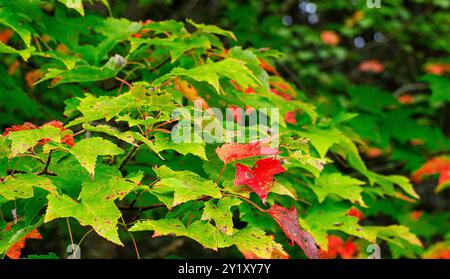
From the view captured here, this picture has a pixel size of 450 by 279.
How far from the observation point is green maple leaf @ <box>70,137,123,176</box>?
119 cm

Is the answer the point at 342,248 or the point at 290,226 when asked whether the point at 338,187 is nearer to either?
the point at 290,226

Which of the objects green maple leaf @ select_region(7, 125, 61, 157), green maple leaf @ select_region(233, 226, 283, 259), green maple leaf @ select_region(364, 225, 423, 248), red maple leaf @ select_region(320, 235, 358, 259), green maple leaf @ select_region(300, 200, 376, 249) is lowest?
red maple leaf @ select_region(320, 235, 358, 259)

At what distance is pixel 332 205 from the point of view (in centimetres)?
183

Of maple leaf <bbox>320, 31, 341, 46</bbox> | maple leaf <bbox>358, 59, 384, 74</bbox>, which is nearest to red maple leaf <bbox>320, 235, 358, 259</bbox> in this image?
maple leaf <bbox>320, 31, 341, 46</bbox>

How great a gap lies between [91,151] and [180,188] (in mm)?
227

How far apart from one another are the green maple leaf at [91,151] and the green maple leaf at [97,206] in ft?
0.15

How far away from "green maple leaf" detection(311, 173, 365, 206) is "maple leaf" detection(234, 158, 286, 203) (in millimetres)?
489

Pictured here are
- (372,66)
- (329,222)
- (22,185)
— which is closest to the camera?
(22,185)

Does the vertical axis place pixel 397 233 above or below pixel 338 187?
below

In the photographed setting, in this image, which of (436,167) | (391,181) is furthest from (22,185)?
(436,167)

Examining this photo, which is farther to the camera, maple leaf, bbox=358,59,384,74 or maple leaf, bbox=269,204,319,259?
maple leaf, bbox=358,59,384,74

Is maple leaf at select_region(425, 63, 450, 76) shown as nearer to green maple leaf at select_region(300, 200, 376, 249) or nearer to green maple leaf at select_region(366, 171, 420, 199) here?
green maple leaf at select_region(366, 171, 420, 199)

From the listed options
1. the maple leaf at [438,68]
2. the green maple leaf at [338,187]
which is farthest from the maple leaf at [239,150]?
the maple leaf at [438,68]

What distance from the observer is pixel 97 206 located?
3.93ft
